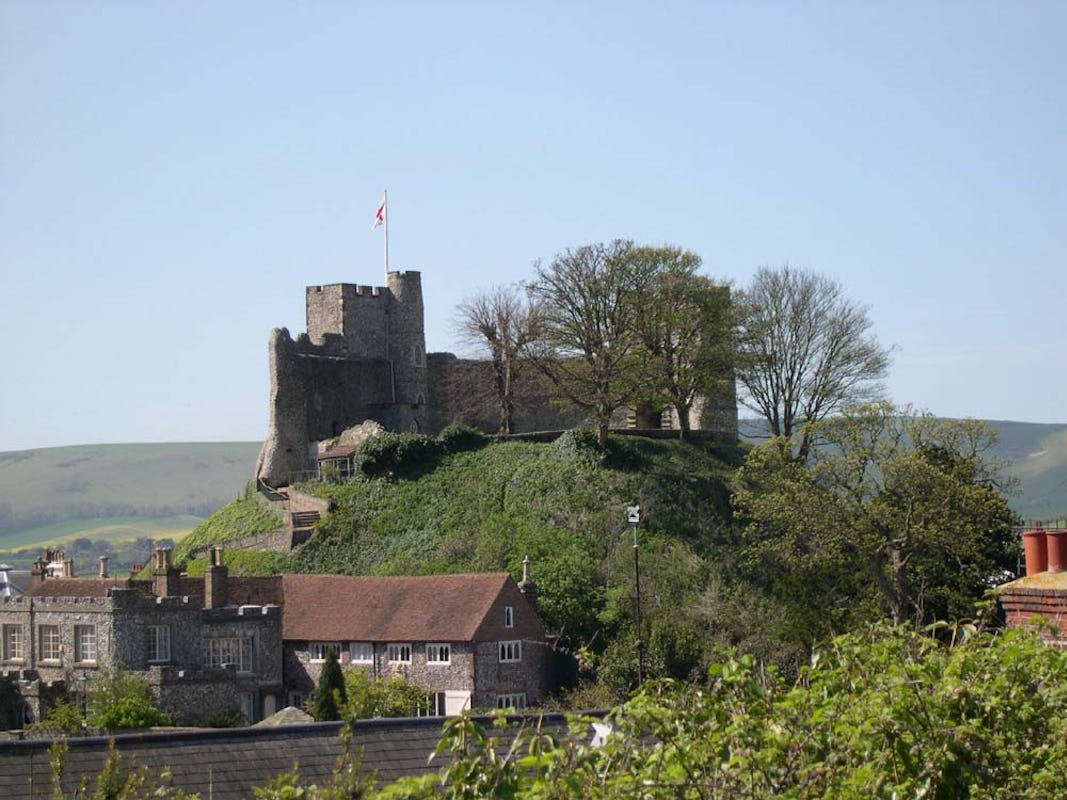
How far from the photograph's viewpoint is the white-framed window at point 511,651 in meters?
54.1

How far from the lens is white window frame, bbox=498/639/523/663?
177 ft

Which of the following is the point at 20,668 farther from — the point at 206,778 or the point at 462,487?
the point at 206,778

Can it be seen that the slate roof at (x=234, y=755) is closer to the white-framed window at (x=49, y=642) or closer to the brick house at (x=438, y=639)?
the brick house at (x=438, y=639)

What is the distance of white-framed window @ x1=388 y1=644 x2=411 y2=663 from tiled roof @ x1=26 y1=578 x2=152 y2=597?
25.3 feet

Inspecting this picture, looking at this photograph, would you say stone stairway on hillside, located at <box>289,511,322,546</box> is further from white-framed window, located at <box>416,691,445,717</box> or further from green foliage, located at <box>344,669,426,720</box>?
white-framed window, located at <box>416,691,445,717</box>

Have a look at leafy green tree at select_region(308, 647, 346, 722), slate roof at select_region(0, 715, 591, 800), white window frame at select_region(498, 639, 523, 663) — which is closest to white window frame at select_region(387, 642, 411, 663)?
A: leafy green tree at select_region(308, 647, 346, 722)

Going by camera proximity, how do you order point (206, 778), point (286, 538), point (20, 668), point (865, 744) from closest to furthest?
point (865, 744)
point (206, 778)
point (20, 668)
point (286, 538)

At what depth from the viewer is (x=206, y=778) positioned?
22766 millimetres

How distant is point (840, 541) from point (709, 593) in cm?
612

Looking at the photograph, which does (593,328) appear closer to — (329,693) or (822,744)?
(329,693)

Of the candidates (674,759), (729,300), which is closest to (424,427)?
(729,300)

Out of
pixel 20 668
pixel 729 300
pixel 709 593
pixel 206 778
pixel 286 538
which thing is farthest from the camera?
pixel 729 300

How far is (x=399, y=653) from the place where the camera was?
54281 mm

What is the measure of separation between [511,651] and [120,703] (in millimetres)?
12222
